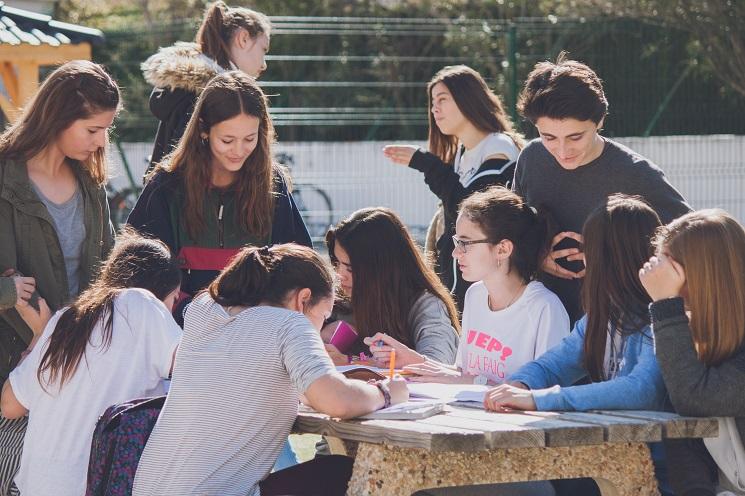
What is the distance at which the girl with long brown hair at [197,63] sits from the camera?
5484 mm

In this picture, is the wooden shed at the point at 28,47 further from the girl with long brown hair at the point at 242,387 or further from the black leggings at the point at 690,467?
the black leggings at the point at 690,467

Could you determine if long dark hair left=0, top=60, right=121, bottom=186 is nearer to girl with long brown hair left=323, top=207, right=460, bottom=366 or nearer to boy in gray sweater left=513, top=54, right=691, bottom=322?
girl with long brown hair left=323, top=207, right=460, bottom=366

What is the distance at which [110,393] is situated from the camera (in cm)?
368

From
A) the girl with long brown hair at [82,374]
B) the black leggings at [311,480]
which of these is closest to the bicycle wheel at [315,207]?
the black leggings at [311,480]

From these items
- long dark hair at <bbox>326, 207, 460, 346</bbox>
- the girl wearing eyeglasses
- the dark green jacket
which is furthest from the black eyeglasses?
the dark green jacket

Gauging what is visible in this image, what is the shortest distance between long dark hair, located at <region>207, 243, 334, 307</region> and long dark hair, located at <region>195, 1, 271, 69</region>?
101 inches

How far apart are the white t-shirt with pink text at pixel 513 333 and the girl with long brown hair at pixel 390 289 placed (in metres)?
0.33

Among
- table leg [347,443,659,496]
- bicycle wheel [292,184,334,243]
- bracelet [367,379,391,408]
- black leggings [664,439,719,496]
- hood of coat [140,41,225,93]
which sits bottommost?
bicycle wheel [292,184,334,243]

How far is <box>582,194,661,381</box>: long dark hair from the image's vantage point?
11.9 feet

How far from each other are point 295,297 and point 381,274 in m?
1.18

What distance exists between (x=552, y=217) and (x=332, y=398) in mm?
1407

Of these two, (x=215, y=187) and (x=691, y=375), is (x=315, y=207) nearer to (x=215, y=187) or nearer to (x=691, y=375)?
(x=215, y=187)

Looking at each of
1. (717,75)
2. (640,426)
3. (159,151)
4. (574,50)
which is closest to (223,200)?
(159,151)

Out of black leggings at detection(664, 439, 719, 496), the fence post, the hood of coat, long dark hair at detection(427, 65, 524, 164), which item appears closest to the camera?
black leggings at detection(664, 439, 719, 496)
